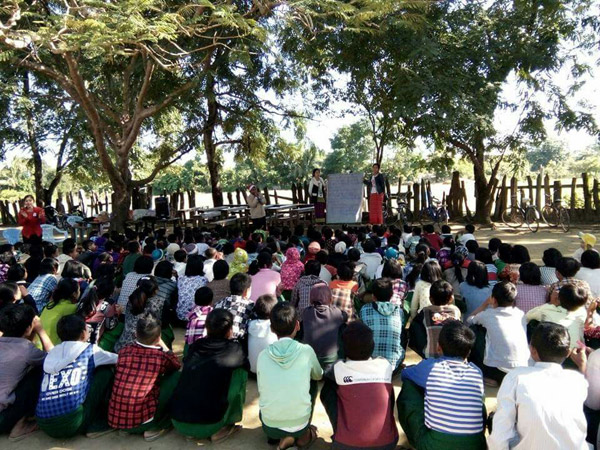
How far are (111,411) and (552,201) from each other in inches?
518

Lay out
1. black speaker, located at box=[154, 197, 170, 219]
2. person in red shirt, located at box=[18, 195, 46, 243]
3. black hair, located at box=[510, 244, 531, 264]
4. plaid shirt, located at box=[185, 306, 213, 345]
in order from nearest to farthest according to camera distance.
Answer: plaid shirt, located at box=[185, 306, 213, 345], black hair, located at box=[510, 244, 531, 264], person in red shirt, located at box=[18, 195, 46, 243], black speaker, located at box=[154, 197, 170, 219]

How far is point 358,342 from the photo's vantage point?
266cm

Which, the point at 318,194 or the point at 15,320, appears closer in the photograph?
the point at 15,320

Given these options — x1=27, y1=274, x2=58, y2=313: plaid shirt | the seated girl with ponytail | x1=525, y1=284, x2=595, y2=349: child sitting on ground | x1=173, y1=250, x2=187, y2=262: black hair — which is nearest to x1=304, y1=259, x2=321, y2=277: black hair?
the seated girl with ponytail

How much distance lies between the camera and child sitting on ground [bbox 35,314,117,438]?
3.04m

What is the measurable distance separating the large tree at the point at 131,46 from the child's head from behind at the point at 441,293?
4767mm

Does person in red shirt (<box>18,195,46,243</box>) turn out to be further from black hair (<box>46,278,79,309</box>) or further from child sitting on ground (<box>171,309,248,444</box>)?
child sitting on ground (<box>171,309,248,444</box>)

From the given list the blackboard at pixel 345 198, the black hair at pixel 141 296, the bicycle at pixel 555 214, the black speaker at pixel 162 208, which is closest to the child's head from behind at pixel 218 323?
the black hair at pixel 141 296

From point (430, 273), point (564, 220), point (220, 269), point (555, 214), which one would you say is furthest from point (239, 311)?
point (555, 214)

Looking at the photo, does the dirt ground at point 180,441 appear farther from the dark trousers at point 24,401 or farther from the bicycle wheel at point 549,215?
the bicycle wheel at point 549,215

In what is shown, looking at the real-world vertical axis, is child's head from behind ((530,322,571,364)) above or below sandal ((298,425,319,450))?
above

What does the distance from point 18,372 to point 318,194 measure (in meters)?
10.3

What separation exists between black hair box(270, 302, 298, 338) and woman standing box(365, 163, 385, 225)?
912cm

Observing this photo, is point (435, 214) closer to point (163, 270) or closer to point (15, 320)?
point (163, 270)
